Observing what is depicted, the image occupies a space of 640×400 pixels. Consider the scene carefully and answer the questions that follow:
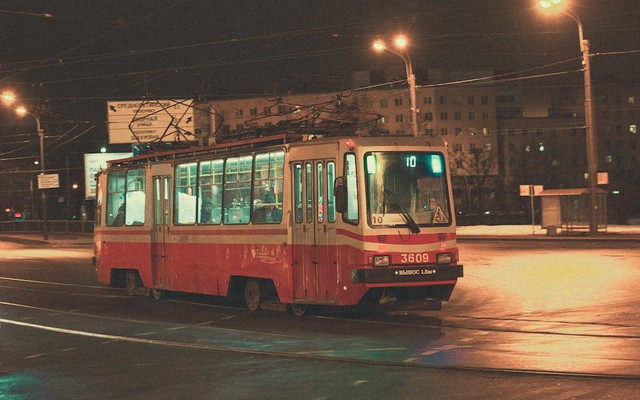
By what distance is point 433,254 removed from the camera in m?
15.4

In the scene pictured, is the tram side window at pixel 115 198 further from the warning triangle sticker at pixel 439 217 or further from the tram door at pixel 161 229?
the warning triangle sticker at pixel 439 217

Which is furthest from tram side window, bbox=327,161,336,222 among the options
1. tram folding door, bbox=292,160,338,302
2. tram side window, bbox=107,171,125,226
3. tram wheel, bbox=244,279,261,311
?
tram side window, bbox=107,171,125,226

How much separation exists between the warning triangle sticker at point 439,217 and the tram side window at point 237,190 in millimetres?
3538

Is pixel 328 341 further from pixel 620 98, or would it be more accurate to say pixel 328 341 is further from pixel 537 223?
pixel 620 98

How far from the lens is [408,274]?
595 inches

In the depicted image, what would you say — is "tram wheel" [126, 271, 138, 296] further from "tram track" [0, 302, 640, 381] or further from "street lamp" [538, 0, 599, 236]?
"street lamp" [538, 0, 599, 236]

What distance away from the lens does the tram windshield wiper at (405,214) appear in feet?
50.0

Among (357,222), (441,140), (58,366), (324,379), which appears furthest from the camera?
(441,140)

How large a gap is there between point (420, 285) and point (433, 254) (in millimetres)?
535

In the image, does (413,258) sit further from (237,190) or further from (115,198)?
(115,198)

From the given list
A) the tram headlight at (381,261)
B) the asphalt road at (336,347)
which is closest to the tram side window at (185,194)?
the asphalt road at (336,347)

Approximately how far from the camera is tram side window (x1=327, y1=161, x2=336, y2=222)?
15.4m

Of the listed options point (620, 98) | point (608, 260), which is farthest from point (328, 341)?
point (620, 98)

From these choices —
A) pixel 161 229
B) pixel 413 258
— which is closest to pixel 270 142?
pixel 413 258
